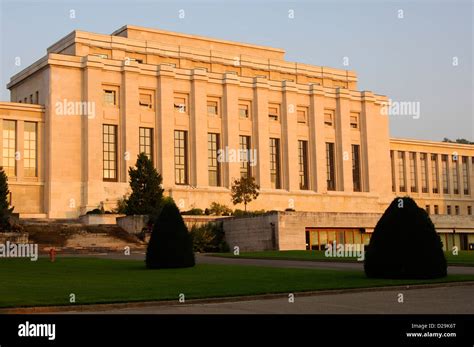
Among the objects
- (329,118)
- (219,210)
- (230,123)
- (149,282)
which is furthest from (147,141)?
(149,282)

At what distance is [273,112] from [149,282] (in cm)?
5792

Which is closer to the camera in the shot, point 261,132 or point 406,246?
point 406,246

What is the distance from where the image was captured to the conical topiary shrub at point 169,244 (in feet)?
99.8

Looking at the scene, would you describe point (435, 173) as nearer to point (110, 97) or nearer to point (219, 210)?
point (219, 210)

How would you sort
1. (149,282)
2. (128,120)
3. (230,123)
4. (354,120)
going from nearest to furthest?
(149,282)
(128,120)
(230,123)
(354,120)

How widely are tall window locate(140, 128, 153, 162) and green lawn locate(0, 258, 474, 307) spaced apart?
39.8 meters

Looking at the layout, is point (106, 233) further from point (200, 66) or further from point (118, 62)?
point (200, 66)

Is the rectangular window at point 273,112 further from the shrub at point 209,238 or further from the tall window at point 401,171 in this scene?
the shrub at point 209,238

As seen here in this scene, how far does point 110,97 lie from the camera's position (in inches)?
2788

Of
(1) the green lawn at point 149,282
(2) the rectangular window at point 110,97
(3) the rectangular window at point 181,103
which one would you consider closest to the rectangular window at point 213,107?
(3) the rectangular window at point 181,103

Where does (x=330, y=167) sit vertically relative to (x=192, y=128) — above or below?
below

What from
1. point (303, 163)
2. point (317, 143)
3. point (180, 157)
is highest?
point (317, 143)

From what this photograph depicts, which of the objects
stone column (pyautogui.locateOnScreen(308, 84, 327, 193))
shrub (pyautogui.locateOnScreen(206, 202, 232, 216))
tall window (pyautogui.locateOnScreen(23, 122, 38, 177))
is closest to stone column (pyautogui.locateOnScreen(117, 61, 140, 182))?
tall window (pyautogui.locateOnScreen(23, 122, 38, 177))
